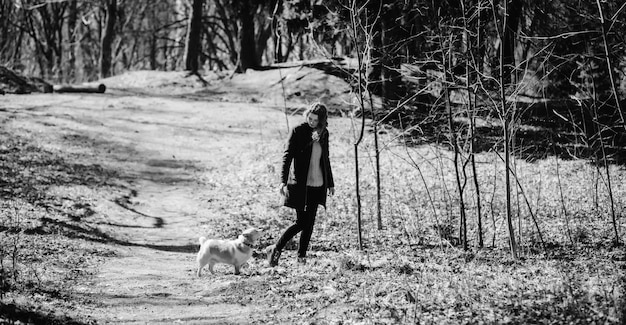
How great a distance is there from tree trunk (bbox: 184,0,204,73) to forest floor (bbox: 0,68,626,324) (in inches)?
349

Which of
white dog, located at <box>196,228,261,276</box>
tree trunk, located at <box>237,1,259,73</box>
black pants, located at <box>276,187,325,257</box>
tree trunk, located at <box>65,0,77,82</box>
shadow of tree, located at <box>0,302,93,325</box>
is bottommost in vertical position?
shadow of tree, located at <box>0,302,93,325</box>

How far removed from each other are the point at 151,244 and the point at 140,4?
125ft

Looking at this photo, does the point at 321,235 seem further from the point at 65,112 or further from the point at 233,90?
the point at 233,90

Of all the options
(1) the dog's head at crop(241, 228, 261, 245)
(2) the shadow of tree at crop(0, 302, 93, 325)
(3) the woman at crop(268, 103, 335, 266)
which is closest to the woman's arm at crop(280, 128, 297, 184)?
(3) the woman at crop(268, 103, 335, 266)

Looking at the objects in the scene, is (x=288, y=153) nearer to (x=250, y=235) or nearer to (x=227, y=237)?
(x=250, y=235)

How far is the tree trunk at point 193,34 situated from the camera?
84.7 feet

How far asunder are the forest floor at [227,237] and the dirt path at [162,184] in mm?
39

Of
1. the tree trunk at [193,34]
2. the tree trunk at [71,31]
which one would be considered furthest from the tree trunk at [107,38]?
the tree trunk at [71,31]

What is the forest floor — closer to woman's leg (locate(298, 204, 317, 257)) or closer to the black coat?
woman's leg (locate(298, 204, 317, 257))

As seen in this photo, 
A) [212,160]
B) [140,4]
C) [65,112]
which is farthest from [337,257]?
[140,4]

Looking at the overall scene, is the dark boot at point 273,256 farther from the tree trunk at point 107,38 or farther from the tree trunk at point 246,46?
the tree trunk at point 107,38

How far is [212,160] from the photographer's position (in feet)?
52.5

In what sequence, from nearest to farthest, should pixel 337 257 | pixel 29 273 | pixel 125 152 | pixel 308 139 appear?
pixel 29 273
pixel 308 139
pixel 337 257
pixel 125 152

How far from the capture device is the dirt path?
21.3 ft
